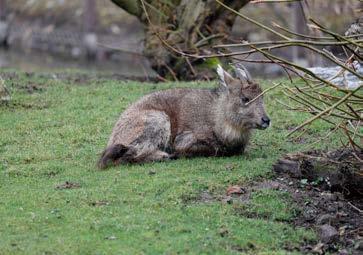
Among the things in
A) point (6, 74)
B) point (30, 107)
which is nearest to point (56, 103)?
point (30, 107)

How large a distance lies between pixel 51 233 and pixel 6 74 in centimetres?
909

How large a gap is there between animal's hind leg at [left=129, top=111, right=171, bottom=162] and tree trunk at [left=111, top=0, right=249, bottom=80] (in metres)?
5.34

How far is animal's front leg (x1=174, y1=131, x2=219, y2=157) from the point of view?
33.2 ft

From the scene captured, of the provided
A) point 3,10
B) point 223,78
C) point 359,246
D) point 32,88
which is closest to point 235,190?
point 359,246

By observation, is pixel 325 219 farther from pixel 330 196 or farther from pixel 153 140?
pixel 153 140

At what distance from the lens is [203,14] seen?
15.5 metres

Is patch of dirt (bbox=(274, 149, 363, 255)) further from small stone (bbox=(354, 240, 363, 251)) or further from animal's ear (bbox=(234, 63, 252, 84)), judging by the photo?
animal's ear (bbox=(234, 63, 252, 84))

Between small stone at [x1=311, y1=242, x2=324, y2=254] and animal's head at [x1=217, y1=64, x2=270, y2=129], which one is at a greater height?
animal's head at [x1=217, y1=64, x2=270, y2=129]

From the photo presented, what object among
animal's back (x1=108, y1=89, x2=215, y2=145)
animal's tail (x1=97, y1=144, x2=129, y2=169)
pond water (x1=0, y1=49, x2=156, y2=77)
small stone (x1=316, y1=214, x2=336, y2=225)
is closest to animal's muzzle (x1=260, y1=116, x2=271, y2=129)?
animal's back (x1=108, y1=89, x2=215, y2=145)

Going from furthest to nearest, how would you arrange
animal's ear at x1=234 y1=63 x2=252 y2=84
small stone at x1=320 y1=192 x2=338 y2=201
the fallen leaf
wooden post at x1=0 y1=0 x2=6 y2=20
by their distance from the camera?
wooden post at x1=0 y1=0 x2=6 y2=20 → animal's ear at x1=234 y1=63 x2=252 y2=84 → the fallen leaf → small stone at x1=320 y1=192 x2=338 y2=201

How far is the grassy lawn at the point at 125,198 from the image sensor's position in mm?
7227

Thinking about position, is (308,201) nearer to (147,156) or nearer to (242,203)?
(242,203)

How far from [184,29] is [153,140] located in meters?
6.12

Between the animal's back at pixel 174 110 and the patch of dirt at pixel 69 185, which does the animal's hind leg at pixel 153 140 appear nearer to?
the animal's back at pixel 174 110
